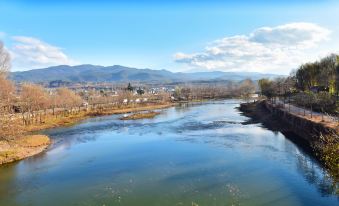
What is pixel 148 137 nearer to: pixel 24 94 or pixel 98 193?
pixel 98 193

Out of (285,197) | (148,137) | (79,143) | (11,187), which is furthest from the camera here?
(148,137)

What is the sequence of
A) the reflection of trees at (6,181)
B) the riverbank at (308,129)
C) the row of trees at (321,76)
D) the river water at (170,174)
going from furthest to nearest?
the row of trees at (321,76), the reflection of trees at (6,181), the river water at (170,174), the riverbank at (308,129)

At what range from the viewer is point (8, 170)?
33.2 meters

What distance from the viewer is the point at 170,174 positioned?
29469 mm

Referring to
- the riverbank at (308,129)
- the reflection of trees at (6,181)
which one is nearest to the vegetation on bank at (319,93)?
the riverbank at (308,129)

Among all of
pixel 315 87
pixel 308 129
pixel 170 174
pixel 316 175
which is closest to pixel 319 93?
pixel 308 129

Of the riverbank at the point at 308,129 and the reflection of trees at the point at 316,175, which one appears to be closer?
the riverbank at the point at 308,129

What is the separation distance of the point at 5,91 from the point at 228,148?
3640 cm

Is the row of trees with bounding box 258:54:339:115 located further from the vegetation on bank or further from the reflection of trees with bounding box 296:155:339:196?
the reflection of trees with bounding box 296:155:339:196

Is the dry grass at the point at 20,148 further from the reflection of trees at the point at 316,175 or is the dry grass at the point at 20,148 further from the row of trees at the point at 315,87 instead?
the row of trees at the point at 315,87

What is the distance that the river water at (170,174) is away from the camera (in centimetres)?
2383

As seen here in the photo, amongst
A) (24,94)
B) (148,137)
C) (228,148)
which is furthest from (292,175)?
(24,94)

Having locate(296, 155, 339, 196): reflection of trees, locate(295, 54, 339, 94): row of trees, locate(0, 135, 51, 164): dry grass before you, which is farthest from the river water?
locate(295, 54, 339, 94): row of trees

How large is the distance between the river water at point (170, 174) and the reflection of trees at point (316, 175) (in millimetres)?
67
